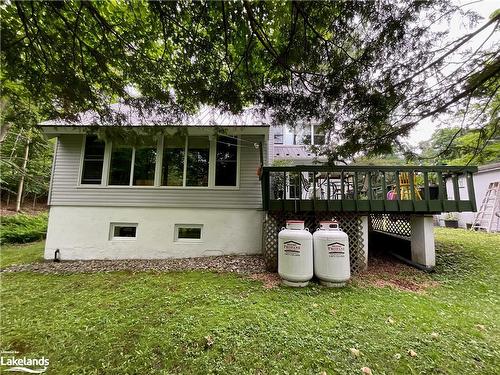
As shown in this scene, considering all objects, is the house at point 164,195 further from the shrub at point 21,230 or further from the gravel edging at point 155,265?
the shrub at point 21,230

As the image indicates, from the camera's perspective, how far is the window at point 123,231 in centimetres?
663

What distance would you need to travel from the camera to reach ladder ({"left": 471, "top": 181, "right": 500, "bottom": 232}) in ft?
33.1

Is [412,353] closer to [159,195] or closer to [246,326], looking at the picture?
[246,326]

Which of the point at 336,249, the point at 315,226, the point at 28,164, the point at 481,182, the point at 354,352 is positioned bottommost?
the point at 354,352

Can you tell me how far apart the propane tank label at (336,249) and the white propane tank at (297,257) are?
34 centimetres

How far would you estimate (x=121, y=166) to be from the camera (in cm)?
692

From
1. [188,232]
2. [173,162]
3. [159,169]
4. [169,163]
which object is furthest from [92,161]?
[188,232]

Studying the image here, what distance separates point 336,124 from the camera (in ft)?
11.1

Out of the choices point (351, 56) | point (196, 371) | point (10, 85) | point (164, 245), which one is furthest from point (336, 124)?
point (164, 245)

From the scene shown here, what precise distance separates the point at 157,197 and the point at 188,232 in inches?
51.5

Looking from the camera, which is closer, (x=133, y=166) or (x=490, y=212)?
(x=133, y=166)

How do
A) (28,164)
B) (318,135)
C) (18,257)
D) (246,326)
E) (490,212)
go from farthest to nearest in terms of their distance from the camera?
(28,164) → (490,212) → (18,257) → (318,135) → (246,326)

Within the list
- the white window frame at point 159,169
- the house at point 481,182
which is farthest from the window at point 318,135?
the house at point 481,182

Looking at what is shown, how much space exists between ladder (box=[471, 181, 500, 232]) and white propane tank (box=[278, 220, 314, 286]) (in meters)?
10.4
